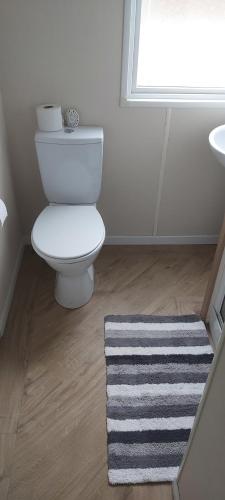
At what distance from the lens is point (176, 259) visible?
7.62ft

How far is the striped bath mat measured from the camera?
1361 mm

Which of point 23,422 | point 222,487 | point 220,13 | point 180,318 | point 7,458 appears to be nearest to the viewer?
point 222,487

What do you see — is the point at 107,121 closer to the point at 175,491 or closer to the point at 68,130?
the point at 68,130

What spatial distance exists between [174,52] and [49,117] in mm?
744

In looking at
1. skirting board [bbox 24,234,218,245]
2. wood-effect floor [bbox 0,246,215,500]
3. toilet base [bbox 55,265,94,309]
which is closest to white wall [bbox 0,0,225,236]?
skirting board [bbox 24,234,218,245]

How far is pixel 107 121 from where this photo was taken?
1946mm

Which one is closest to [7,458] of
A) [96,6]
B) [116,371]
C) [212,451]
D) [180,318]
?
[116,371]

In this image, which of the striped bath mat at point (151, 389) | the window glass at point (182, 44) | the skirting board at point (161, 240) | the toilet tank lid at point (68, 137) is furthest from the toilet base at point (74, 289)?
the window glass at point (182, 44)

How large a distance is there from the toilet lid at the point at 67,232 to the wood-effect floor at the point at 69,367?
453 mm

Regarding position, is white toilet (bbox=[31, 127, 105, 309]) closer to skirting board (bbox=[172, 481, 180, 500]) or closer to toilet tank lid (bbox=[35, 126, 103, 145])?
toilet tank lid (bbox=[35, 126, 103, 145])

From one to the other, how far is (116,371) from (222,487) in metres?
0.93

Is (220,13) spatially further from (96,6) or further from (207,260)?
(207,260)

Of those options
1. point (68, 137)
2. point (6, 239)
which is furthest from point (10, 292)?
point (68, 137)

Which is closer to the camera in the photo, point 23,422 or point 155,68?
point 23,422
